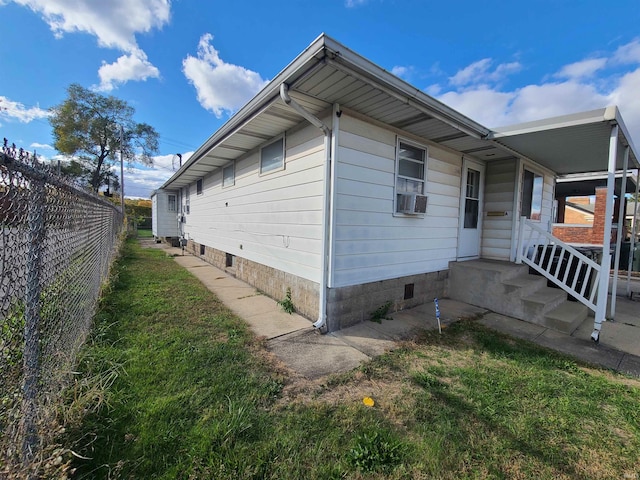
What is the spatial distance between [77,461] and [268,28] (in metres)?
7.37

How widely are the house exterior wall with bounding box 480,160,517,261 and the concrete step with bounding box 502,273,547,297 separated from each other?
2.56 ft

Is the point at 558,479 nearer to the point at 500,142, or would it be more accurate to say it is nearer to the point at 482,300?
the point at 482,300

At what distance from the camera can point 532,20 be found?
16.7 feet

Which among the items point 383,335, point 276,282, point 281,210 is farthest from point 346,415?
point 281,210

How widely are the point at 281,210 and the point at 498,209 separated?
454 centimetres

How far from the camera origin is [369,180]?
397 centimetres

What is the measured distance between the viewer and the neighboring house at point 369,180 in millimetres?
3450

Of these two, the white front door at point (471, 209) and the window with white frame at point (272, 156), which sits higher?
the window with white frame at point (272, 156)

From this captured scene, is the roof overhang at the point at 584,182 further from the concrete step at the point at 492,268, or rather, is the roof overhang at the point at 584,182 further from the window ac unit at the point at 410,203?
the window ac unit at the point at 410,203

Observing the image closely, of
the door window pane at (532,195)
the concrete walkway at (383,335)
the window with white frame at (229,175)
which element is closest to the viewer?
the concrete walkway at (383,335)

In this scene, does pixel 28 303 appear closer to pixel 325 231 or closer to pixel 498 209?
pixel 325 231

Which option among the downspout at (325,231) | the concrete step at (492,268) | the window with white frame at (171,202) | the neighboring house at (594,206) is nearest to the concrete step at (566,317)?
the concrete step at (492,268)

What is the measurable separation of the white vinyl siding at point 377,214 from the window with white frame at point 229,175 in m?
3.93

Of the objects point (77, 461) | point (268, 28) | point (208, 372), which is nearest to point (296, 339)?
point (208, 372)
